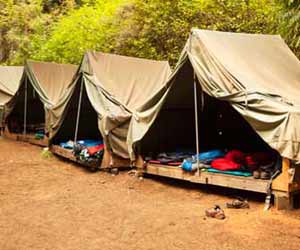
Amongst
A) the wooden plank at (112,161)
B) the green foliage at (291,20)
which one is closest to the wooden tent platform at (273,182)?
the wooden plank at (112,161)

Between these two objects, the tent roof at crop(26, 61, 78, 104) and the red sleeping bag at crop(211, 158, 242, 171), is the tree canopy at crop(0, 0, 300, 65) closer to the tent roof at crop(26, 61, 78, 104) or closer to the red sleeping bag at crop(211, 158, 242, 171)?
the red sleeping bag at crop(211, 158, 242, 171)

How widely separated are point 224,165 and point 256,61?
167 cm

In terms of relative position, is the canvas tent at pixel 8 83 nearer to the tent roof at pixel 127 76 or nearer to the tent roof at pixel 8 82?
the tent roof at pixel 8 82

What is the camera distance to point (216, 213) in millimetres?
4859

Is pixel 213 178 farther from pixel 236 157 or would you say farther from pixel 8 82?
pixel 8 82

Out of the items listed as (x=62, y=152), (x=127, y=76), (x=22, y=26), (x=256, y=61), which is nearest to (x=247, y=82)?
(x=256, y=61)

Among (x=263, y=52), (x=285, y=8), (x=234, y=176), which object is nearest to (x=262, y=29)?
(x=285, y=8)

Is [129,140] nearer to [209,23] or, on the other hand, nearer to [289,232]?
[289,232]

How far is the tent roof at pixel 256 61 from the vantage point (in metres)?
5.63

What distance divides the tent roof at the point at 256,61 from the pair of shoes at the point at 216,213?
1.54 meters

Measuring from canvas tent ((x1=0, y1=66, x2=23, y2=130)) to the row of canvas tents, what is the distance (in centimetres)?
199

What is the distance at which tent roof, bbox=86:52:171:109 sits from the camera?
27.3ft

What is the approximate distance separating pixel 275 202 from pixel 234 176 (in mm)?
690

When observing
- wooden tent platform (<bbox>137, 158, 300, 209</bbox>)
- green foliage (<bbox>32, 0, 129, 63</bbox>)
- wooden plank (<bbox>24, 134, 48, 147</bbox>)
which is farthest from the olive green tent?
green foliage (<bbox>32, 0, 129, 63</bbox>)
